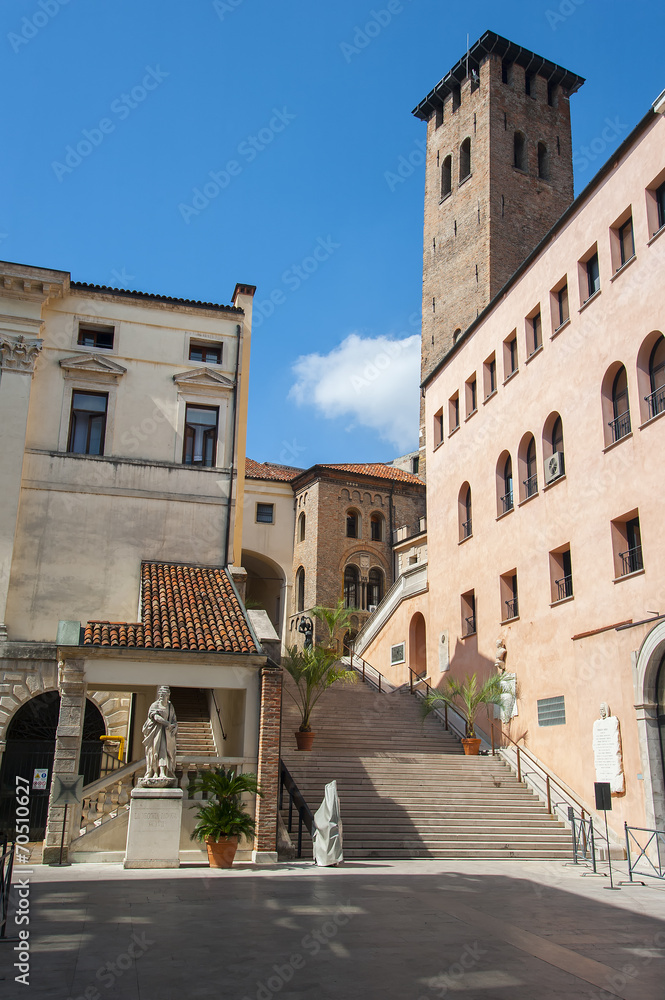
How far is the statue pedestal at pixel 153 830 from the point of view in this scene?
45.0 feet

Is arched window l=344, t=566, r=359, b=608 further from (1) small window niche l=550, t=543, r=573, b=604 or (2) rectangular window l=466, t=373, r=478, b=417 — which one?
(1) small window niche l=550, t=543, r=573, b=604

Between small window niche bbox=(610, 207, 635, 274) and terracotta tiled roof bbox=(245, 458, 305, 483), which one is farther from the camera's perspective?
terracotta tiled roof bbox=(245, 458, 305, 483)

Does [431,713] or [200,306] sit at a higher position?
[200,306]

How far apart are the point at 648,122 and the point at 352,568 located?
28626 millimetres

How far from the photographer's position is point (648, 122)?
1789 cm

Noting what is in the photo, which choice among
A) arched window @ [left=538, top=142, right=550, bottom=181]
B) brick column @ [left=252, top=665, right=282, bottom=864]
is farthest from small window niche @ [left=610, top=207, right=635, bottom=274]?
arched window @ [left=538, top=142, right=550, bottom=181]

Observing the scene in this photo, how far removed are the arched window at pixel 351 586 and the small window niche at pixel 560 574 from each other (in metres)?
22.4

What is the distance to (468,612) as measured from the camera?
83.9 ft

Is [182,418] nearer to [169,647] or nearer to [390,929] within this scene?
[169,647]

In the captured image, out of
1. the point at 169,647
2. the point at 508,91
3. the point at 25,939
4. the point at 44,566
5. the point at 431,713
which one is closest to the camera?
the point at 25,939

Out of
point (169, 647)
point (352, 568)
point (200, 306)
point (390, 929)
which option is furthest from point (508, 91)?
point (390, 929)

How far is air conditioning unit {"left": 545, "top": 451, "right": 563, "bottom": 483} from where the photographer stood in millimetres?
20672

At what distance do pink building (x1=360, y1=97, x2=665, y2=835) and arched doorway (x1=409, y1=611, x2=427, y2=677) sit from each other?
220cm

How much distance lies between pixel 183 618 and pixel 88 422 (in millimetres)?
7140
